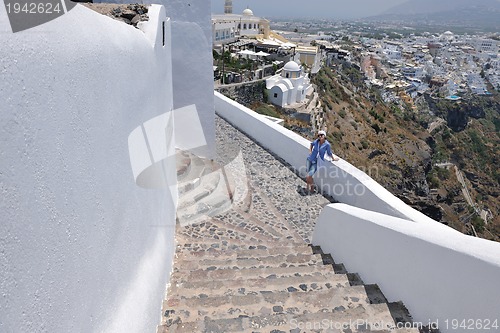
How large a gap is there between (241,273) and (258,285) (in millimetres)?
329

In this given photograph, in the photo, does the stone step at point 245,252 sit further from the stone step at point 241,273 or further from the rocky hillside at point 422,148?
the rocky hillside at point 422,148

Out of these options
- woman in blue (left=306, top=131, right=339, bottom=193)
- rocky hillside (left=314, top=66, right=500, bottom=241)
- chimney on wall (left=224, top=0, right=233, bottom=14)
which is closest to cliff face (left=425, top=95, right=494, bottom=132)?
rocky hillside (left=314, top=66, right=500, bottom=241)

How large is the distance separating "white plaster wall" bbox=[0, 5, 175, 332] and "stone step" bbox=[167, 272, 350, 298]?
802 millimetres

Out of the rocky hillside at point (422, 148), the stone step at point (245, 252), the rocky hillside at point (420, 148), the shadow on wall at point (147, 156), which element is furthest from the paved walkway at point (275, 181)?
the rocky hillside at point (420, 148)

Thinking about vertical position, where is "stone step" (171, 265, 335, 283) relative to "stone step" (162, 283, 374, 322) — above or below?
below

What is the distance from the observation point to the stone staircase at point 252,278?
2672 mm

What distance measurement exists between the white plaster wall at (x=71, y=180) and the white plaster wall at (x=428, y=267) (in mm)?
1914

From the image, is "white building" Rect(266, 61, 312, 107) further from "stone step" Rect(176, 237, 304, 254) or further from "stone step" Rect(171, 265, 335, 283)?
"stone step" Rect(171, 265, 335, 283)

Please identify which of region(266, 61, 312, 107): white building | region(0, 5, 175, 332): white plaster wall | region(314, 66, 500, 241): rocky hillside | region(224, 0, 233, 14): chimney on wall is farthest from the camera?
region(224, 0, 233, 14): chimney on wall

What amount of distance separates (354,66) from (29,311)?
65222mm

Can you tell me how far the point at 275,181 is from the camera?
656 cm

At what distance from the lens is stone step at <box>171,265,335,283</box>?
11.7 feet

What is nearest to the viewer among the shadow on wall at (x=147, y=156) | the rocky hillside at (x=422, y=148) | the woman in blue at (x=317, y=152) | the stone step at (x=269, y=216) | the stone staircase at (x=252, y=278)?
the shadow on wall at (x=147, y=156)

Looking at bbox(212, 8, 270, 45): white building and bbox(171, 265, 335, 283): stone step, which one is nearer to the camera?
bbox(171, 265, 335, 283): stone step
